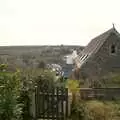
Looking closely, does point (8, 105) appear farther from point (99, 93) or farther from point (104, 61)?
point (104, 61)

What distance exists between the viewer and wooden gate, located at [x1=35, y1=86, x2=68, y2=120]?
13156 mm

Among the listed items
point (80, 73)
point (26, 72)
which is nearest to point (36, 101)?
point (26, 72)

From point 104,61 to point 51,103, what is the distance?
46.7ft

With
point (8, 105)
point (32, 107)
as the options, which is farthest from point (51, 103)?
point (8, 105)

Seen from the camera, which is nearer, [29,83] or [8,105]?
[8,105]

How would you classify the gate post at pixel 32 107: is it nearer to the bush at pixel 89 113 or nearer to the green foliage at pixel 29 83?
the green foliage at pixel 29 83

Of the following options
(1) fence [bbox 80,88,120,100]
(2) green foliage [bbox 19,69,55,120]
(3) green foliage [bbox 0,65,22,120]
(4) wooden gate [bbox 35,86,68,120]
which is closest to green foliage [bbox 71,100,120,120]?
(4) wooden gate [bbox 35,86,68,120]

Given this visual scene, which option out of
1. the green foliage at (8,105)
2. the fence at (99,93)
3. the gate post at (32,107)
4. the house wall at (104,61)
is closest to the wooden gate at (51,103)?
the gate post at (32,107)

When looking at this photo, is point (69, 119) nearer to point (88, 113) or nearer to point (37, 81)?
point (88, 113)

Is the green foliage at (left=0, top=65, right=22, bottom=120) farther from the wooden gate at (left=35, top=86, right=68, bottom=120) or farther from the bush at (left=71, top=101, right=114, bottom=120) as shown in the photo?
the bush at (left=71, top=101, right=114, bottom=120)

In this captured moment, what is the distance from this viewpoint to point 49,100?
43.5ft

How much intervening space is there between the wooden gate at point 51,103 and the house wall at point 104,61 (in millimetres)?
12392

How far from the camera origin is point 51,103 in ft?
43.2

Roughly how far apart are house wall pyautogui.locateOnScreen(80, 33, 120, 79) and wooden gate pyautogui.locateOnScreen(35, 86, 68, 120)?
488 inches
